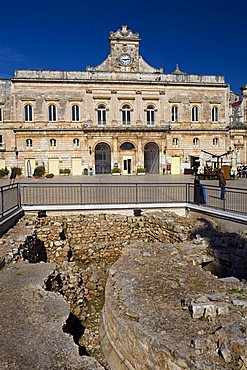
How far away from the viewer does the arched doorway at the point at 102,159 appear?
4156 centimetres

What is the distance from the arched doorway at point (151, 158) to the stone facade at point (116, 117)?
170mm

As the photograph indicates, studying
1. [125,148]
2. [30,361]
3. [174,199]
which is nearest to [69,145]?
[125,148]

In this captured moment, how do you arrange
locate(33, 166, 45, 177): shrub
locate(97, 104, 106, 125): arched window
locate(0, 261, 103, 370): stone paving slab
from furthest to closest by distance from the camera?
1. locate(97, 104, 106, 125): arched window
2. locate(33, 166, 45, 177): shrub
3. locate(0, 261, 103, 370): stone paving slab

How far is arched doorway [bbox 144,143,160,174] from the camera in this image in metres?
42.0

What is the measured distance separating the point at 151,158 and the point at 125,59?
13.4 m

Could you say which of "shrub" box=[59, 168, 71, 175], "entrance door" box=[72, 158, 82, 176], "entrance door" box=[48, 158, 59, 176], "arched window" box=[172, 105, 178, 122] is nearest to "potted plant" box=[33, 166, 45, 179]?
"entrance door" box=[48, 158, 59, 176]

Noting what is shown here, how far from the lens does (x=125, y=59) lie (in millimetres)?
40281

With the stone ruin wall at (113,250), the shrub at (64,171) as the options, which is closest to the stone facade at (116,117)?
the shrub at (64,171)

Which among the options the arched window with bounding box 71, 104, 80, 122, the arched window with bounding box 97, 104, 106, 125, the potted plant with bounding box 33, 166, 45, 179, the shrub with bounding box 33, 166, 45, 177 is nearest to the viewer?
the potted plant with bounding box 33, 166, 45, 179

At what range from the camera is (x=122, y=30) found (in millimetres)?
40344

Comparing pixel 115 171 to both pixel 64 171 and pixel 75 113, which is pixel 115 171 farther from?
pixel 75 113

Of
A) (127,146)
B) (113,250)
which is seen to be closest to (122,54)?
(127,146)

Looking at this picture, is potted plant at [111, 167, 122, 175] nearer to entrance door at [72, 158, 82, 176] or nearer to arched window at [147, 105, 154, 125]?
entrance door at [72, 158, 82, 176]

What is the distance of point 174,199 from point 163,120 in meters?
27.7
